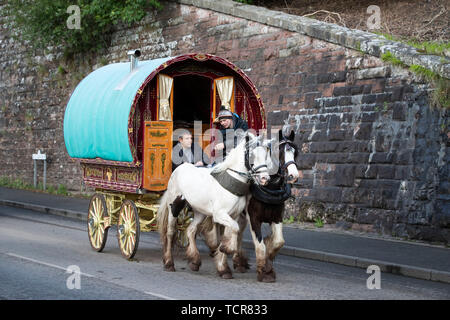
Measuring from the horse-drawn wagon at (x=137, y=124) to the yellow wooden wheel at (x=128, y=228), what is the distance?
15 mm

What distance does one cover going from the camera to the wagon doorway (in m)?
12.1

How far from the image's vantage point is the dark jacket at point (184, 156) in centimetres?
1066

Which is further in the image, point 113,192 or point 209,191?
point 113,192

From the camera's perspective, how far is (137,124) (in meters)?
10.7

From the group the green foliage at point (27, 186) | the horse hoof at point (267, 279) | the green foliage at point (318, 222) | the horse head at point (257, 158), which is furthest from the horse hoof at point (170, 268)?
the green foliage at point (27, 186)

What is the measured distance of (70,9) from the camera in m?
22.1

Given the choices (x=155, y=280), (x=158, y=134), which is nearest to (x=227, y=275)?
(x=155, y=280)

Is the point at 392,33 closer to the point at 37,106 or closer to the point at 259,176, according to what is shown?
the point at 259,176

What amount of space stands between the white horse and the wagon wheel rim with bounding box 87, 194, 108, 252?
1.54m

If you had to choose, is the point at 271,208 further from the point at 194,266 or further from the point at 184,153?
the point at 184,153

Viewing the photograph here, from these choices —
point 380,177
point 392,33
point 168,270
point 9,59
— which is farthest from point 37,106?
point 168,270

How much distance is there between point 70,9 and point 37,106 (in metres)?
4.78
